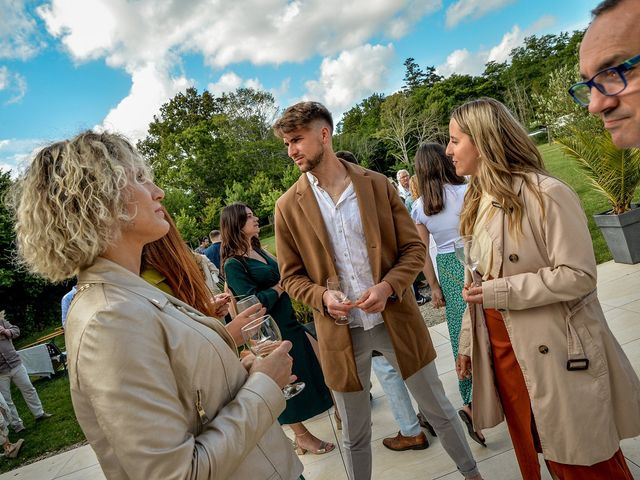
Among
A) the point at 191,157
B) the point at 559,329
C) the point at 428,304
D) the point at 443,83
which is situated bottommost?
the point at 428,304

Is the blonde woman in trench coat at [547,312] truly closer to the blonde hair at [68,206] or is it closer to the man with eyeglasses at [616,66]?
the man with eyeglasses at [616,66]

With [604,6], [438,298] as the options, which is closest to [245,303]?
[604,6]

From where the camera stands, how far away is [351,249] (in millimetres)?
2455

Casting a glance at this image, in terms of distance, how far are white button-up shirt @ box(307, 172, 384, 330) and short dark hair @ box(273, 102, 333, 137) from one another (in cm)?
51

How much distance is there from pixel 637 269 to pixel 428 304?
3.13 meters

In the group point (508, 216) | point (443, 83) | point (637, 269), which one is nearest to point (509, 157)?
point (508, 216)

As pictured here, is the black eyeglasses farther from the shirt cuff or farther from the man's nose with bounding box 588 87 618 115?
the shirt cuff

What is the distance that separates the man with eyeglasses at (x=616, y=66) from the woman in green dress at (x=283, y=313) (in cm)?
290

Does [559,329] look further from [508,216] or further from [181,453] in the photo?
[181,453]

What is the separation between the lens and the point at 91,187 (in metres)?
1.20

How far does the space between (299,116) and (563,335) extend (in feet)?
6.25

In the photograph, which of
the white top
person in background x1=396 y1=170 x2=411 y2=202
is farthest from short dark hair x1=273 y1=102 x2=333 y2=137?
person in background x1=396 y1=170 x2=411 y2=202

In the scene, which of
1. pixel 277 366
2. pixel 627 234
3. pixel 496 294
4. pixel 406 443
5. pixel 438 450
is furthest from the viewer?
pixel 627 234

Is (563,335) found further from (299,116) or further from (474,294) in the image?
(299,116)
